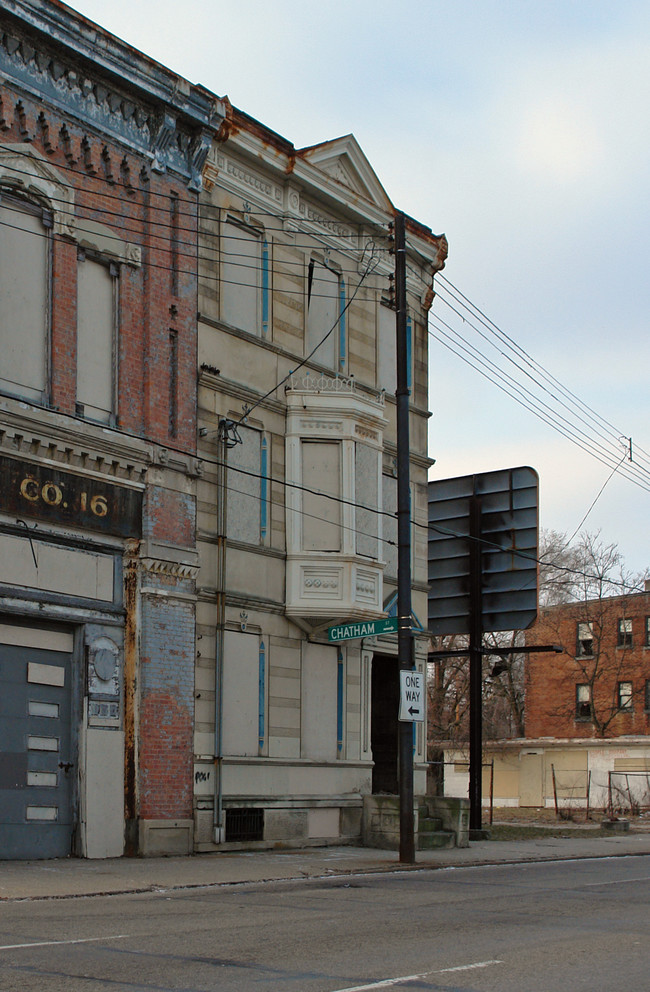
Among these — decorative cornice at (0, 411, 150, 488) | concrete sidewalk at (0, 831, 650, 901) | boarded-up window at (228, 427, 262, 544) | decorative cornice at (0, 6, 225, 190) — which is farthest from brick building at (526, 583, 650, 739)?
decorative cornice at (0, 411, 150, 488)

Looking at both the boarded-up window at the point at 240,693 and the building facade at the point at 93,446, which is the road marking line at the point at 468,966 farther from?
the boarded-up window at the point at 240,693

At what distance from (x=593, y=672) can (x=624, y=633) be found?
2.41 metres

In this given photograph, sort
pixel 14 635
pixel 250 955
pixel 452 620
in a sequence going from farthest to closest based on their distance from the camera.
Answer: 1. pixel 452 620
2. pixel 14 635
3. pixel 250 955

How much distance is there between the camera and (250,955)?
30.2ft

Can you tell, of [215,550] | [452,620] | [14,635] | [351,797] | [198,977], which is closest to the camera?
[198,977]

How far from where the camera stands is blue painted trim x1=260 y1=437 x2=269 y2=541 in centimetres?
2264

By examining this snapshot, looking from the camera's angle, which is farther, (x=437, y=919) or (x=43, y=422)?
(x=43, y=422)

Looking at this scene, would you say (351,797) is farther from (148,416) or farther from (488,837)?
(148,416)

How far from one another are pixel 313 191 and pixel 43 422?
886cm

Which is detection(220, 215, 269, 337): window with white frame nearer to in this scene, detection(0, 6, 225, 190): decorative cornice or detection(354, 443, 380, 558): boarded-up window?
detection(0, 6, 225, 190): decorative cornice

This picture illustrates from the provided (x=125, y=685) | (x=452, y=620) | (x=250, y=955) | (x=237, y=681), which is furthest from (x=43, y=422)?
(x=452, y=620)

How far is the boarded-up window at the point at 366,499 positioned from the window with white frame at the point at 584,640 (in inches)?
1529

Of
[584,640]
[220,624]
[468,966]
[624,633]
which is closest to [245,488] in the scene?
[220,624]

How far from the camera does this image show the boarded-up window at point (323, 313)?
2450cm
